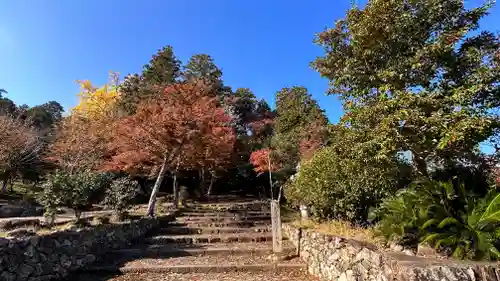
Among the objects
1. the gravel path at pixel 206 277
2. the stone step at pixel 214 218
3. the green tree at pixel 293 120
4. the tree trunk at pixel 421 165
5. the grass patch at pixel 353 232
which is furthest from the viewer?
the green tree at pixel 293 120

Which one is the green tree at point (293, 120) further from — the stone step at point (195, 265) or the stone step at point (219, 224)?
the stone step at point (195, 265)

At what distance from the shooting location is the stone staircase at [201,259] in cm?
623

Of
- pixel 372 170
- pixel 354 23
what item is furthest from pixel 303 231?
pixel 354 23

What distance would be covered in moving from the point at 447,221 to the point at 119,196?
7.89 metres

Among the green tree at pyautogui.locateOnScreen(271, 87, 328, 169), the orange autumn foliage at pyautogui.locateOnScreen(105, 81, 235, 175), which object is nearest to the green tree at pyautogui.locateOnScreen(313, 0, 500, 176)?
the orange autumn foliage at pyautogui.locateOnScreen(105, 81, 235, 175)

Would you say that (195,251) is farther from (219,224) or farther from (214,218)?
(214,218)

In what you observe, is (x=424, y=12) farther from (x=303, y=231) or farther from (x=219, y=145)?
(x=219, y=145)

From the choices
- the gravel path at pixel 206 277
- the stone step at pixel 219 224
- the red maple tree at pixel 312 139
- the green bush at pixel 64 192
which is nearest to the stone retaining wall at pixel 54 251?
the gravel path at pixel 206 277

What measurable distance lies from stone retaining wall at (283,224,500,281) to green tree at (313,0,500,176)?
155 centimetres

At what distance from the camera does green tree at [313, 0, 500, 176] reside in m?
4.92

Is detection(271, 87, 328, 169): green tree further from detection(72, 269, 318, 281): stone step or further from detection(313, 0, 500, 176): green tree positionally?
detection(72, 269, 318, 281): stone step

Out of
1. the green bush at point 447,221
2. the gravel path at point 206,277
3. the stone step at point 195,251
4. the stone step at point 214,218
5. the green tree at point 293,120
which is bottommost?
the gravel path at point 206,277

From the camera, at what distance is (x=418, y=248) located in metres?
3.84

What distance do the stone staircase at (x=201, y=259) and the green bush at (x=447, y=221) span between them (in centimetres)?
256
